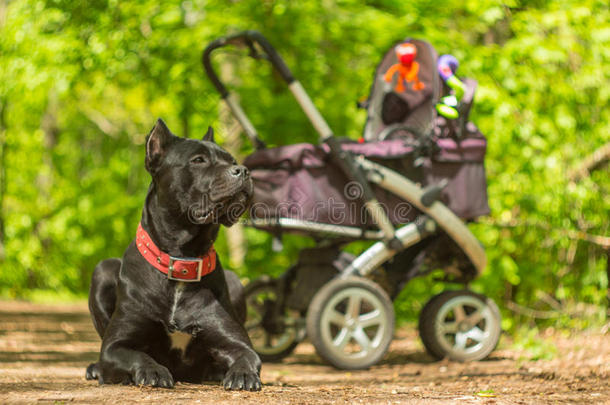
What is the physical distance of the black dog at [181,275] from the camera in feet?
10.8

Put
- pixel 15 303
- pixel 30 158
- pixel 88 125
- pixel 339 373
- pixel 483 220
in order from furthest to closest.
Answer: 1. pixel 88 125
2. pixel 30 158
3. pixel 15 303
4. pixel 483 220
5. pixel 339 373

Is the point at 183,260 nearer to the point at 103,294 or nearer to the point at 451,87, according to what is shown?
the point at 103,294

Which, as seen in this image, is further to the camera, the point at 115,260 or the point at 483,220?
the point at 483,220

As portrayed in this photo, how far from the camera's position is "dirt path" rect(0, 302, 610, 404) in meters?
2.81

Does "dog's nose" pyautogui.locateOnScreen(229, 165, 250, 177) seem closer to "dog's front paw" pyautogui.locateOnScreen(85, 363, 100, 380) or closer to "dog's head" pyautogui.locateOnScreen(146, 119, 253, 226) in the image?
"dog's head" pyautogui.locateOnScreen(146, 119, 253, 226)

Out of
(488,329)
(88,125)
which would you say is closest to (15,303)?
(88,125)

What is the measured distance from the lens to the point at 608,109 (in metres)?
6.05

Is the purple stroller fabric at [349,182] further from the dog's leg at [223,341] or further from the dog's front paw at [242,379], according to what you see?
the dog's front paw at [242,379]

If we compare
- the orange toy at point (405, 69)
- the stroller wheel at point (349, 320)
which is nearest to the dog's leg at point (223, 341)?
the stroller wheel at point (349, 320)

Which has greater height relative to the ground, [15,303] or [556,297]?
[556,297]

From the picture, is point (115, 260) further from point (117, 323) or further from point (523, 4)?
point (523, 4)

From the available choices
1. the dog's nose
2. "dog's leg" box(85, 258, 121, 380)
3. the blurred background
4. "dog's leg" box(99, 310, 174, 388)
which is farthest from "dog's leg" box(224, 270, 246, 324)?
the blurred background

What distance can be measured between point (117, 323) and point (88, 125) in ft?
57.2

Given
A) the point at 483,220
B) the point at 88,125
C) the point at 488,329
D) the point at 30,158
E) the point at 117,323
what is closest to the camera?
the point at 117,323
